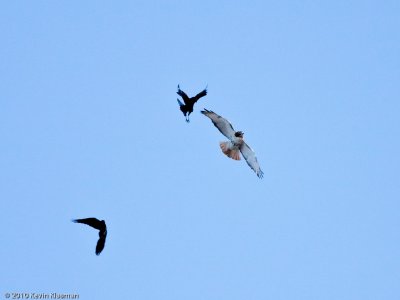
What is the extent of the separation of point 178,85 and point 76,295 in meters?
7.00

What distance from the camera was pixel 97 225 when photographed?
23.1 metres

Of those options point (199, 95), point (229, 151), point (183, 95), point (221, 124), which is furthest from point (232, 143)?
point (183, 95)

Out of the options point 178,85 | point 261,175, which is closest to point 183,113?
point 178,85

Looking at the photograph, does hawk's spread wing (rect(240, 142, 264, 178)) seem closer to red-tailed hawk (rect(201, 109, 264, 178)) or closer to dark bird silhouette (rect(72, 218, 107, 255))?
red-tailed hawk (rect(201, 109, 264, 178))

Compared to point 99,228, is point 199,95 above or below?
above

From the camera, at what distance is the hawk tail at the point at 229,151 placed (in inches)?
1069

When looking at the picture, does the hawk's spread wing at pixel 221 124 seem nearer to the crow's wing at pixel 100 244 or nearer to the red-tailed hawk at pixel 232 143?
the red-tailed hawk at pixel 232 143

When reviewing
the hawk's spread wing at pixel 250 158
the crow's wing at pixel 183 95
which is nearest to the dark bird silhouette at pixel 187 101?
the crow's wing at pixel 183 95

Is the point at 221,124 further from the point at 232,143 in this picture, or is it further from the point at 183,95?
the point at 183,95

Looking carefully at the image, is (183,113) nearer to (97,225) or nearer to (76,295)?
(97,225)

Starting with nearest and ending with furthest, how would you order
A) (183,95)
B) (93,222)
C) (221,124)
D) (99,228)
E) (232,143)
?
(93,222)
(99,228)
(183,95)
(221,124)
(232,143)

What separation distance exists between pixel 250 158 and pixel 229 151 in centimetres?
91

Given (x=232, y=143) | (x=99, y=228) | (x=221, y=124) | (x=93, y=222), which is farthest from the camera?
(x=232, y=143)

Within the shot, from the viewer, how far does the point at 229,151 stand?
27.2 m
